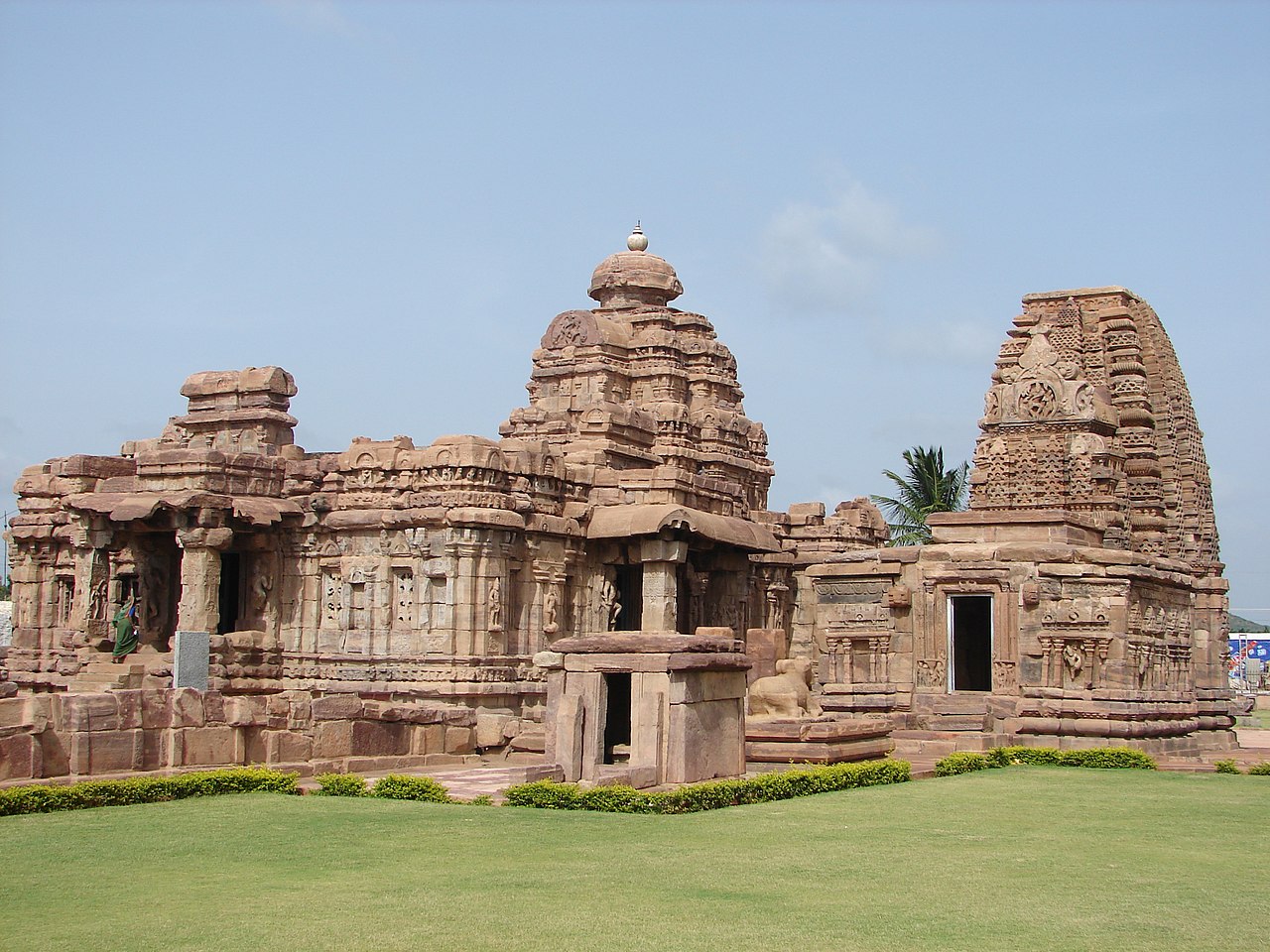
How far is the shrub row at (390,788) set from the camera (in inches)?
591

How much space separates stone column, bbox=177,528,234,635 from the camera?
25562 millimetres

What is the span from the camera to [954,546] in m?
23.5

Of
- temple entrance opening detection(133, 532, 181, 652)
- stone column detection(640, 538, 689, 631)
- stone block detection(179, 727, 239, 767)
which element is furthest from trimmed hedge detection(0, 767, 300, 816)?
temple entrance opening detection(133, 532, 181, 652)

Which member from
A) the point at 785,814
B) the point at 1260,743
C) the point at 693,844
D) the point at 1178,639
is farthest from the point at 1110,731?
the point at 693,844

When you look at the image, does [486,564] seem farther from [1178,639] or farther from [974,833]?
[974,833]

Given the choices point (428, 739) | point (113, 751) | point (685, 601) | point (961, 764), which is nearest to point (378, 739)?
point (428, 739)

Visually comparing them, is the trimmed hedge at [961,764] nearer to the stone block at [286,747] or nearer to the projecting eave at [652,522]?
the stone block at [286,747]

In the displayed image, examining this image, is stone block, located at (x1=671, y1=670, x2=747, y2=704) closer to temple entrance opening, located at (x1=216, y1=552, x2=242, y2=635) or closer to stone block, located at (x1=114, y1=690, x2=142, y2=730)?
stone block, located at (x1=114, y1=690, x2=142, y2=730)

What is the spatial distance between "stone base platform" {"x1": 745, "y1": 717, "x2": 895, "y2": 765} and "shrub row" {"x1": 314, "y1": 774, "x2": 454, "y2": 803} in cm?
432

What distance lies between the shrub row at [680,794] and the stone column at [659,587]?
10.5 metres

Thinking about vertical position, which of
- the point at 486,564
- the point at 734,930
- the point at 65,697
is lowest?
the point at 734,930

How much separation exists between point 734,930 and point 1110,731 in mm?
13929

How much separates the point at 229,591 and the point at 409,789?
47.0ft

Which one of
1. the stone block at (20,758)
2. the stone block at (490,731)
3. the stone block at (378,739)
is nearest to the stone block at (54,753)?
the stone block at (20,758)
